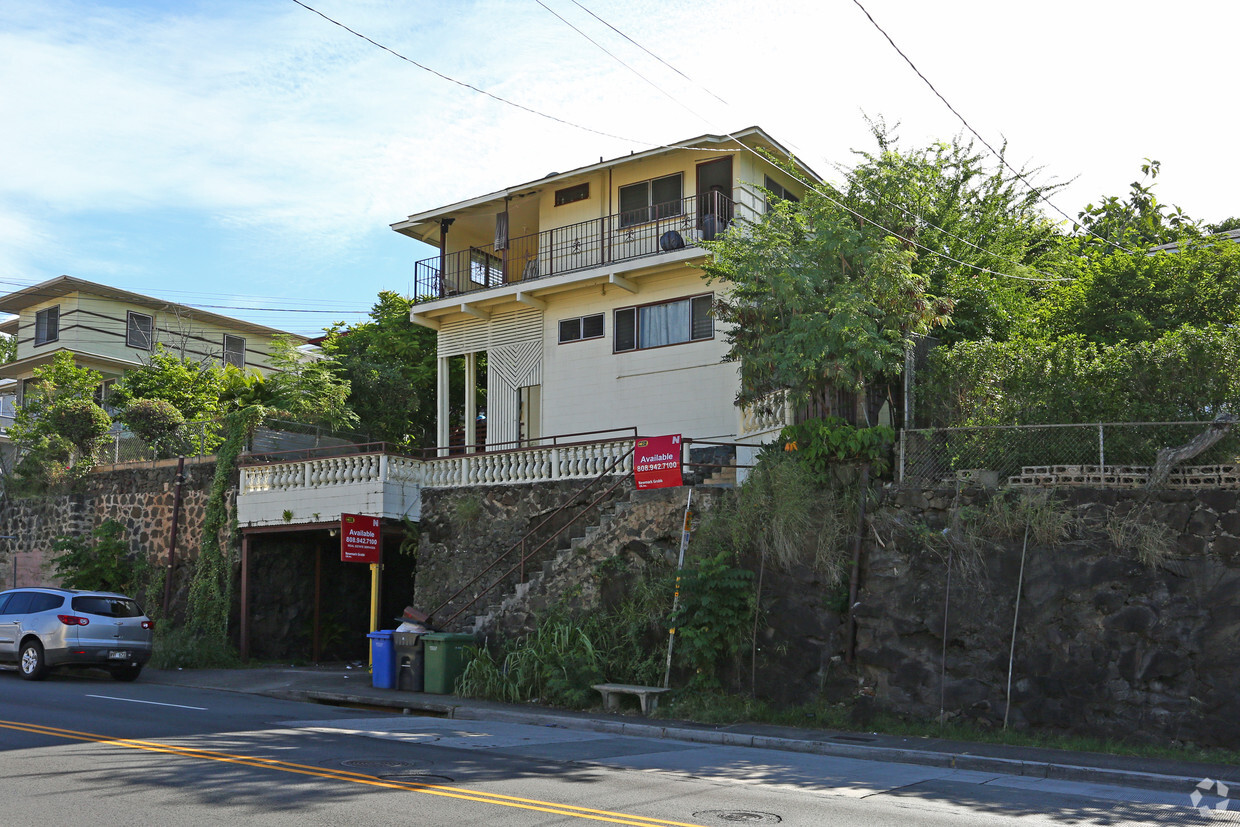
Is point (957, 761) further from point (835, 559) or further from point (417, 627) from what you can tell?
point (417, 627)

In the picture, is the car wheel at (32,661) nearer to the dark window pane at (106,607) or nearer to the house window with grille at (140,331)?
the dark window pane at (106,607)

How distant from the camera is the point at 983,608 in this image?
14.6 meters

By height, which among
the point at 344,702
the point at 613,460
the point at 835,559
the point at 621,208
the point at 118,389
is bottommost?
the point at 344,702

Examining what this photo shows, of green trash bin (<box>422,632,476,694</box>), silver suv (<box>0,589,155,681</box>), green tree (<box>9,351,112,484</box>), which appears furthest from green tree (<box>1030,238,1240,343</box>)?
green tree (<box>9,351,112,484</box>)

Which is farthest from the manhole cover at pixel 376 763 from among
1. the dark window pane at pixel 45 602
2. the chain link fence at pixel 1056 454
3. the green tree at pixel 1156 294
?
the green tree at pixel 1156 294

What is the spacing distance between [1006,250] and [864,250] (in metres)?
7.14

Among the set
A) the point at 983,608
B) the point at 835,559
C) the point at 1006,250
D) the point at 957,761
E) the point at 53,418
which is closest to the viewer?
the point at 957,761

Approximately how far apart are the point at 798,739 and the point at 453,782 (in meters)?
5.26

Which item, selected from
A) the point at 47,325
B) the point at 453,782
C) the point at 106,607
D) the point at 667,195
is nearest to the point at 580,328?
the point at 667,195

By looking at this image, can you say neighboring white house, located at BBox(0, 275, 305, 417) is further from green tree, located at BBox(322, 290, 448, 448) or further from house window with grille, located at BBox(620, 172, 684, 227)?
house window with grille, located at BBox(620, 172, 684, 227)

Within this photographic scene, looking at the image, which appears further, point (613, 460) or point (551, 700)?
point (613, 460)

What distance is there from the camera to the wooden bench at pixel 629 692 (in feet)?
51.4

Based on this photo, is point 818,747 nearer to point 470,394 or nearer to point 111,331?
point 470,394

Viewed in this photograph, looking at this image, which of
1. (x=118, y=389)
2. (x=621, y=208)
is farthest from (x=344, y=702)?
(x=118, y=389)
